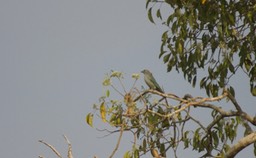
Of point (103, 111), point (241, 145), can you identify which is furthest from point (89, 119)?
point (241, 145)

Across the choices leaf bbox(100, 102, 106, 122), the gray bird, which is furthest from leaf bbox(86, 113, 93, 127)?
the gray bird

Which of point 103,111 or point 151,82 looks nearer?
point 103,111

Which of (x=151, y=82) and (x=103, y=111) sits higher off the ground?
(x=151, y=82)

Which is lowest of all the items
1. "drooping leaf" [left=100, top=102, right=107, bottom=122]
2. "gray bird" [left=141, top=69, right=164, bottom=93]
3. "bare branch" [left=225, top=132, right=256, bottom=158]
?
"bare branch" [left=225, top=132, right=256, bottom=158]

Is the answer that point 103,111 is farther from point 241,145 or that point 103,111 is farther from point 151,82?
point 151,82

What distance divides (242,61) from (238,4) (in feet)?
3.15

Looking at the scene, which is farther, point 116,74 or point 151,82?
point 151,82

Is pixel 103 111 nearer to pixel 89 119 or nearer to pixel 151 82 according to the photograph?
pixel 89 119

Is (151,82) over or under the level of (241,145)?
over

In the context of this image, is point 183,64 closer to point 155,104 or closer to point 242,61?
point 242,61

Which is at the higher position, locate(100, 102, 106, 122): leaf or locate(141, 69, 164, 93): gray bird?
locate(141, 69, 164, 93): gray bird

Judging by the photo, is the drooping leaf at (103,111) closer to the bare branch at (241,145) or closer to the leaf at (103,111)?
the leaf at (103,111)

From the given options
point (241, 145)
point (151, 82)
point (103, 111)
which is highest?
point (151, 82)

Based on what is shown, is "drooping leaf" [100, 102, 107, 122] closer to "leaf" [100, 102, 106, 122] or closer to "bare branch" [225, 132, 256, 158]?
"leaf" [100, 102, 106, 122]
